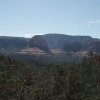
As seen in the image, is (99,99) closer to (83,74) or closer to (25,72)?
(83,74)

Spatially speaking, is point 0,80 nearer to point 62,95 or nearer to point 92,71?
point 62,95

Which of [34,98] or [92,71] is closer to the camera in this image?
[34,98]

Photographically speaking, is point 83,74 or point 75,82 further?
point 83,74

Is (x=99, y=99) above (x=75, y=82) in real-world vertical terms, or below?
below

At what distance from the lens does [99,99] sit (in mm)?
72062

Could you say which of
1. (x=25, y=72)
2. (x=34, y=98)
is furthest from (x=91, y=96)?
(x=25, y=72)

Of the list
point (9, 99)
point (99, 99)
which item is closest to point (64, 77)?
point (99, 99)

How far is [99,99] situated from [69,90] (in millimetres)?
8273

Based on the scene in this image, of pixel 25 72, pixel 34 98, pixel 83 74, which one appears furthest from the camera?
pixel 25 72

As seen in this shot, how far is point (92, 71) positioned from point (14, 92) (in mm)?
41389

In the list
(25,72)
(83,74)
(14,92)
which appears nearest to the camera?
(14,92)

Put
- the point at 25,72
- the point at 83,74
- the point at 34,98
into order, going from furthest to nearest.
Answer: the point at 25,72 < the point at 83,74 < the point at 34,98

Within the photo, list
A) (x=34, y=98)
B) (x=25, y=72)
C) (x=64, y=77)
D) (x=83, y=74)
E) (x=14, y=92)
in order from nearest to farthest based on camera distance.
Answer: (x=34, y=98) < (x=14, y=92) < (x=64, y=77) < (x=83, y=74) < (x=25, y=72)

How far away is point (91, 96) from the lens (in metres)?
75.8
